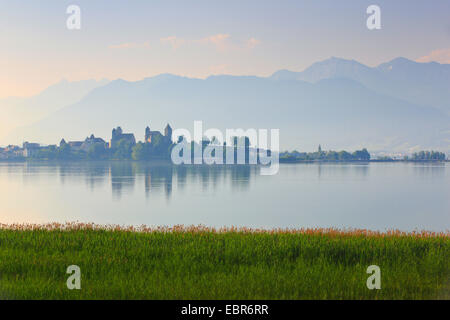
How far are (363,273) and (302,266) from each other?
1.64m

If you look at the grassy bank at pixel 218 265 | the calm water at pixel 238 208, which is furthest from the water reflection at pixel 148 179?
the grassy bank at pixel 218 265

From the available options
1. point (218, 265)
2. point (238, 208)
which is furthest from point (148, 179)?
point (218, 265)

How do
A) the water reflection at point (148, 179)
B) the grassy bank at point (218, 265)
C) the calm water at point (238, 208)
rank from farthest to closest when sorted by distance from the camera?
1. the water reflection at point (148, 179)
2. the calm water at point (238, 208)
3. the grassy bank at point (218, 265)

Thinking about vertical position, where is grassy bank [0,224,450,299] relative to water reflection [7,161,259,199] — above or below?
above

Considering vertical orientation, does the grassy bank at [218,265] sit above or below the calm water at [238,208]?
above

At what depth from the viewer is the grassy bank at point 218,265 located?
9219 mm

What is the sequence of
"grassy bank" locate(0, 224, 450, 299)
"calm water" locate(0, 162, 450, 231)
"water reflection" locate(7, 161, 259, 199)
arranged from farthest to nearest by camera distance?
"water reflection" locate(7, 161, 259, 199), "calm water" locate(0, 162, 450, 231), "grassy bank" locate(0, 224, 450, 299)

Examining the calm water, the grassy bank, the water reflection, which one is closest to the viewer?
the grassy bank

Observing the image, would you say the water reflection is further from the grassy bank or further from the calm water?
the grassy bank

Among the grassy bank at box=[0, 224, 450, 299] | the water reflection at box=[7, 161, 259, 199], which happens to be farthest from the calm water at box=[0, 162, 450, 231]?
the grassy bank at box=[0, 224, 450, 299]

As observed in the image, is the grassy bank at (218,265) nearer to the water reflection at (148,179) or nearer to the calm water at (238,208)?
the calm water at (238,208)

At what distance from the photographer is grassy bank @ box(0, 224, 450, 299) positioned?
922 cm
